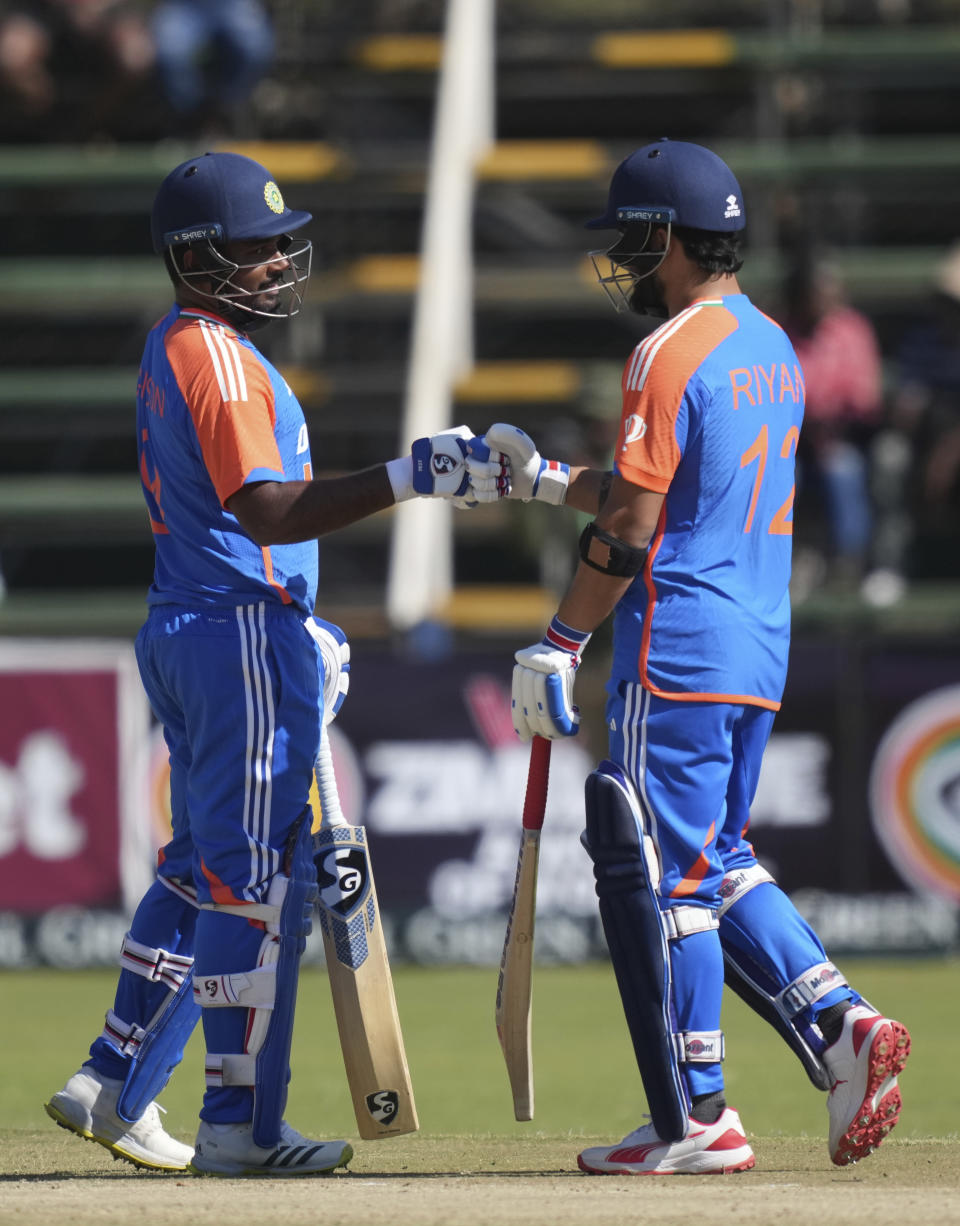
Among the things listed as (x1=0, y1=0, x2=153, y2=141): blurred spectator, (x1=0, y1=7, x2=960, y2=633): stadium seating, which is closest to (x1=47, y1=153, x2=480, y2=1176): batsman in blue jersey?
(x1=0, y1=7, x2=960, y2=633): stadium seating

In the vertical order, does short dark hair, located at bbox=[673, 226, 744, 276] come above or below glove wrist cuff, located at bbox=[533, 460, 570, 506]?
above

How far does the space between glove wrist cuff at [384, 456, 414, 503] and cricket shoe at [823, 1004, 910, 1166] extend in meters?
1.45

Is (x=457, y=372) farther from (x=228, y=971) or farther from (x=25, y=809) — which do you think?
(x=228, y=971)

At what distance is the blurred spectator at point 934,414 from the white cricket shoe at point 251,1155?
6709 mm

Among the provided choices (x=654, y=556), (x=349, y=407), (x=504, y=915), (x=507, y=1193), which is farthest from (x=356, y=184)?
(x=507, y=1193)

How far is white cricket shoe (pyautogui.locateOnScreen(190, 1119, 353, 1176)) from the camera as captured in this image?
428cm

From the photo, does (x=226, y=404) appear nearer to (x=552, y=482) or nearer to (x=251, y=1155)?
(x=552, y=482)

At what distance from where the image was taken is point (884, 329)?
1248cm

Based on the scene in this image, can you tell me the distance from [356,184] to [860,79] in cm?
319

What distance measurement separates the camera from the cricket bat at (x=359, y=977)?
175 inches

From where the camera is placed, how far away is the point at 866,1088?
13.8ft

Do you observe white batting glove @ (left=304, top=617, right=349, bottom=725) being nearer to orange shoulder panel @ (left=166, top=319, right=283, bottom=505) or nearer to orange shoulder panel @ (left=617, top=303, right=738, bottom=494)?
orange shoulder panel @ (left=166, top=319, right=283, bottom=505)

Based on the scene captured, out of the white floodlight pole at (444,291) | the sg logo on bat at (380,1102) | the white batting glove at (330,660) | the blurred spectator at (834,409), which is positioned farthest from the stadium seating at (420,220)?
the sg logo on bat at (380,1102)

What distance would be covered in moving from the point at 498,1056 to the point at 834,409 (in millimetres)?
4424
